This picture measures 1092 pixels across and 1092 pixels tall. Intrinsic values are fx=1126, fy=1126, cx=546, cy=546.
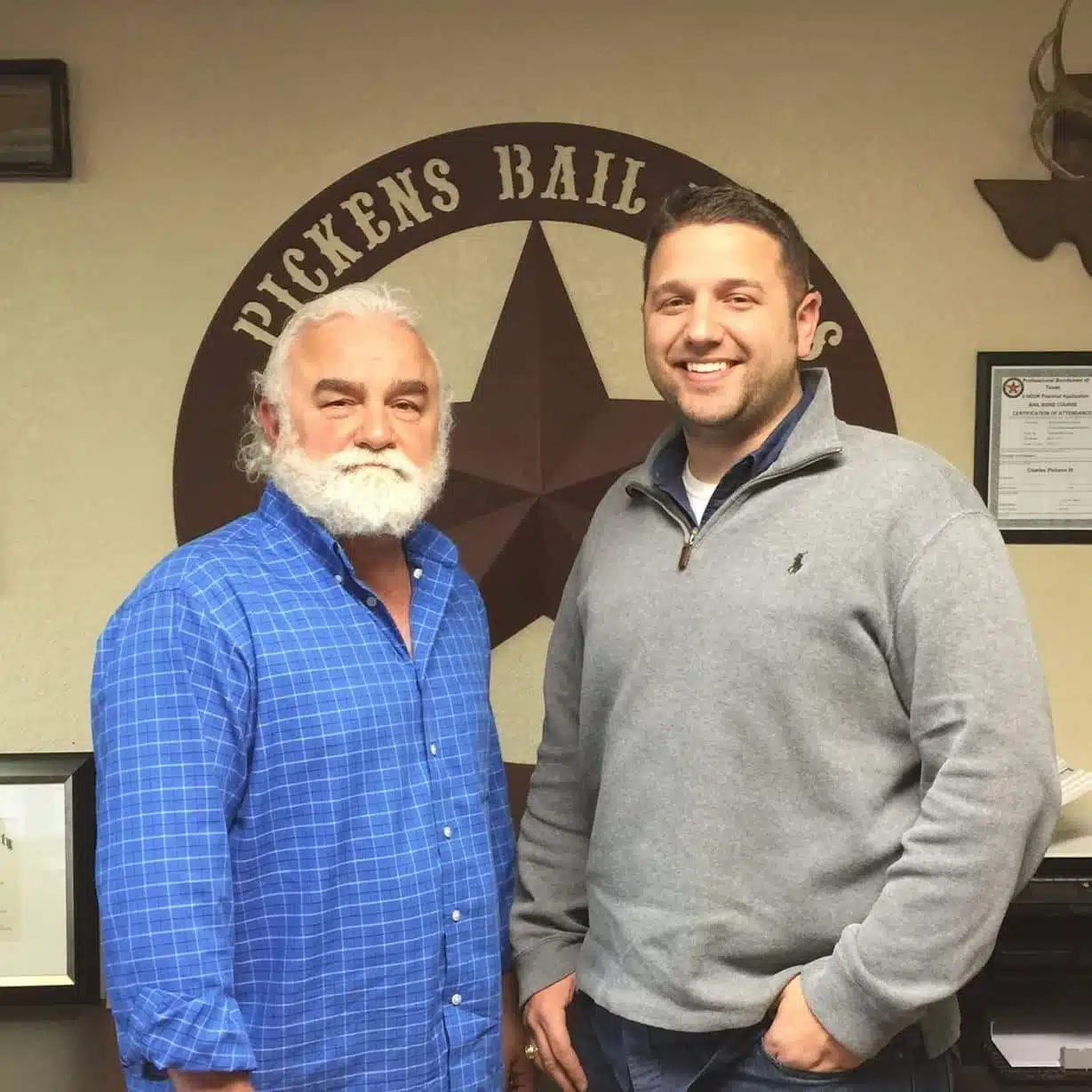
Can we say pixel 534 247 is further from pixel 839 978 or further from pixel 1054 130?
pixel 839 978

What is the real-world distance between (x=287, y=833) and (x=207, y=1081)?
0.84 ft

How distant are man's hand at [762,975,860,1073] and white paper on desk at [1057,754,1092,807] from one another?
2.69 ft

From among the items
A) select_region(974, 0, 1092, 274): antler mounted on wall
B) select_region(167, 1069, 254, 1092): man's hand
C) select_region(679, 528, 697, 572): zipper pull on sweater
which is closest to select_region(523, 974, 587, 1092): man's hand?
select_region(167, 1069, 254, 1092): man's hand

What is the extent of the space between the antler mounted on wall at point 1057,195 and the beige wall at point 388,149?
3cm

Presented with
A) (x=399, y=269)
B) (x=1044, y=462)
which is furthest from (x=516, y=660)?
(x=1044, y=462)

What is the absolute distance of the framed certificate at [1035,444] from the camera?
214cm

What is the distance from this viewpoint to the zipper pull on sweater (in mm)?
1337

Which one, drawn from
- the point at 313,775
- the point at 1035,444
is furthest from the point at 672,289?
the point at 1035,444

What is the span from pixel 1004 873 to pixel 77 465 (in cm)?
172

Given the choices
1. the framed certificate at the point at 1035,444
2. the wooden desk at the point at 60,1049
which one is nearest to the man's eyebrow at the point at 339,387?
the wooden desk at the point at 60,1049

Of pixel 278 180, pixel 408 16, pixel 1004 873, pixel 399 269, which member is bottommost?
pixel 1004 873

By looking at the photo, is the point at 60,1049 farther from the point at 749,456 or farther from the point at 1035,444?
the point at 1035,444

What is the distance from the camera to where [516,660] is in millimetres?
2174

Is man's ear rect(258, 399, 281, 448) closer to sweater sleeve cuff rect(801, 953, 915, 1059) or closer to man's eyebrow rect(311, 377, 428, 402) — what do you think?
man's eyebrow rect(311, 377, 428, 402)
